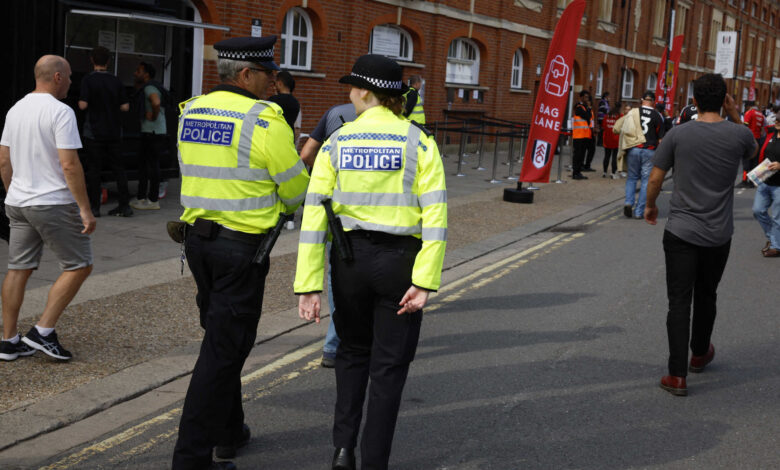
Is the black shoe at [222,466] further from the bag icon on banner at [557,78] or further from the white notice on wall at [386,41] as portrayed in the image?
the white notice on wall at [386,41]

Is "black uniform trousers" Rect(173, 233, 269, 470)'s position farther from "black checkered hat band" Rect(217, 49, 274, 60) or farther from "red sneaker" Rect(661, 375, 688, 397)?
"red sneaker" Rect(661, 375, 688, 397)

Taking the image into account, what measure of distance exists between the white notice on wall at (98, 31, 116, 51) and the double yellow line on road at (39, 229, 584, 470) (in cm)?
670

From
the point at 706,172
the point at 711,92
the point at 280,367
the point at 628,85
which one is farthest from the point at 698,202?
the point at 628,85

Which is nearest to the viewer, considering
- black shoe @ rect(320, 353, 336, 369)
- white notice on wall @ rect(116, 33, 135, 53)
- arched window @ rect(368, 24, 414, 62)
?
black shoe @ rect(320, 353, 336, 369)

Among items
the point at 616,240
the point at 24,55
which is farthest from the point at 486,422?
the point at 24,55

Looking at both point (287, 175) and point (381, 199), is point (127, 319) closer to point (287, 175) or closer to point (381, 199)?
point (287, 175)

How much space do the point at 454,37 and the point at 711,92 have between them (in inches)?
724

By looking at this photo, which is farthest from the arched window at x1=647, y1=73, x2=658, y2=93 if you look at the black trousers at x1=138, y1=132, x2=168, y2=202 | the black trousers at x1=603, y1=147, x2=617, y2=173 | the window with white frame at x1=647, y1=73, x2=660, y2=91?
the black trousers at x1=138, y1=132, x2=168, y2=202

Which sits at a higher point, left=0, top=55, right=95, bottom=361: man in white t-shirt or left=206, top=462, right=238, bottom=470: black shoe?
left=0, top=55, right=95, bottom=361: man in white t-shirt

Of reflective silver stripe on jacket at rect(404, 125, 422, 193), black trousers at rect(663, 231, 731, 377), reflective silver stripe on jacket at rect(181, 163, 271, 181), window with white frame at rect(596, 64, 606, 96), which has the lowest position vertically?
black trousers at rect(663, 231, 731, 377)

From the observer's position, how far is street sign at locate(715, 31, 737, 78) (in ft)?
96.7

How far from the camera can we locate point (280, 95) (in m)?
7.25

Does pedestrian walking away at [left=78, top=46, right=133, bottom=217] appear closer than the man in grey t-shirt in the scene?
No

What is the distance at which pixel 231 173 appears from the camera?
383cm
